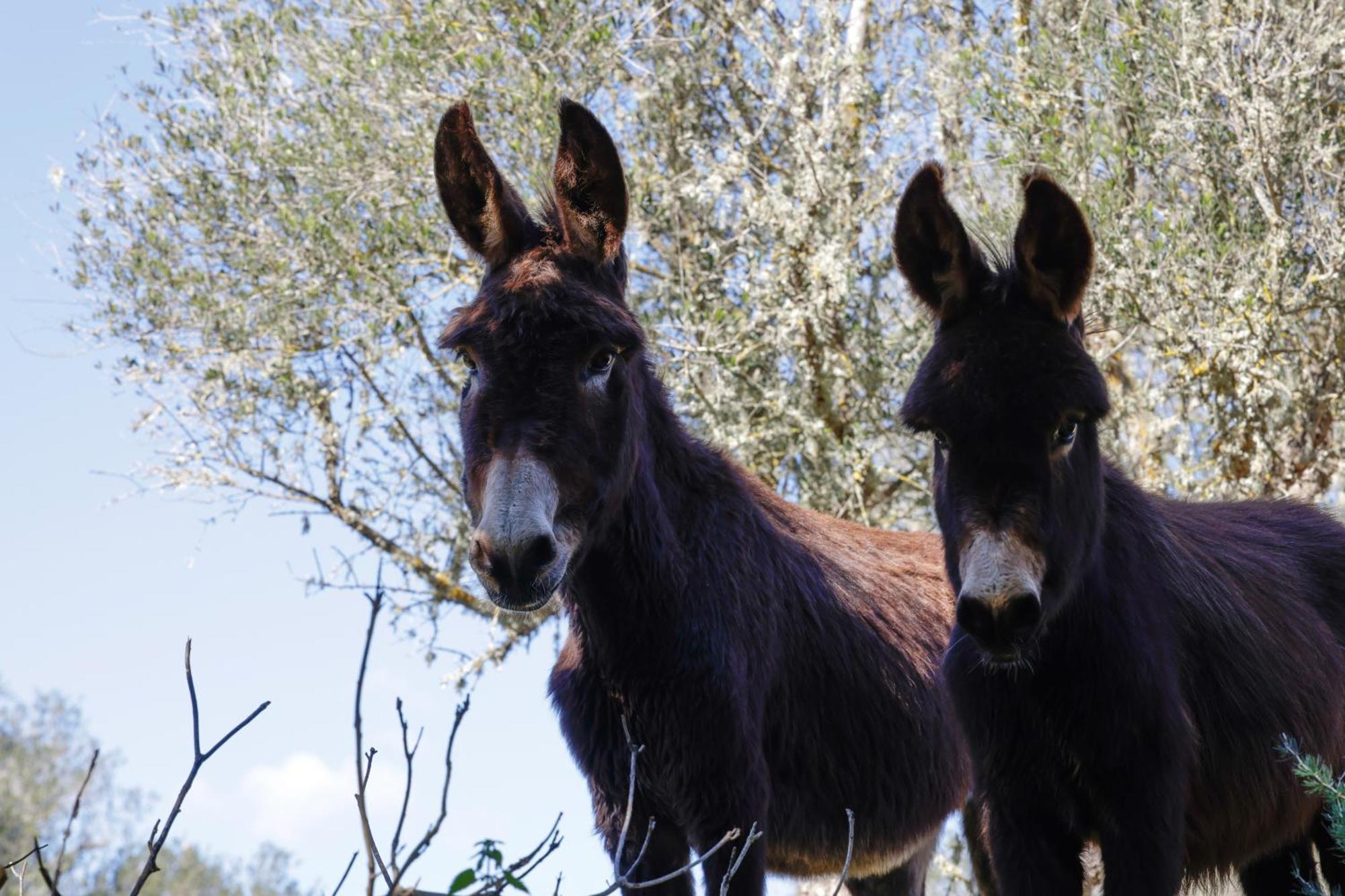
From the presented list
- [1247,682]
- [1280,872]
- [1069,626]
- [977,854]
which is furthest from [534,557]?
[977,854]

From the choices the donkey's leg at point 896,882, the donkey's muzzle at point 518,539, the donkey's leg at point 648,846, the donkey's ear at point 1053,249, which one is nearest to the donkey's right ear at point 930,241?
the donkey's ear at point 1053,249

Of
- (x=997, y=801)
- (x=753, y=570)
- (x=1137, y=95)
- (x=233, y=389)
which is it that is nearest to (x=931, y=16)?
(x=1137, y=95)

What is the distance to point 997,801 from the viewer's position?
3750 millimetres

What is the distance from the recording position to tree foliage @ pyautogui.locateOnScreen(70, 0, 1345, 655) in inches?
390

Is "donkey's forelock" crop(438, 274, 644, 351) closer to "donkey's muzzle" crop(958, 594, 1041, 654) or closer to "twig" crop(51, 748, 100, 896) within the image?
"donkey's muzzle" crop(958, 594, 1041, 654)

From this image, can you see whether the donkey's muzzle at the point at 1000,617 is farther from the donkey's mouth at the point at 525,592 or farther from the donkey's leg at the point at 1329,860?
the donkey's leg at the point at 1329,860

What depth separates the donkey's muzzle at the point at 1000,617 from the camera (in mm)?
3168

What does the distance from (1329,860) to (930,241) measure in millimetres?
2647

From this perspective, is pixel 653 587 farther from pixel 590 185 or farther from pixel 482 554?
pixel 590 185

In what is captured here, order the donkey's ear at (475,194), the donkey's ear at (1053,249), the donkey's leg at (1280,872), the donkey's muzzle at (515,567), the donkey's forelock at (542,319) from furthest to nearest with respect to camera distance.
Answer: the donkey's leg at (1280,872) → the donkey's ear at (475,194) → the donkey's forelock at (542,319) → the donkey's ear at (1053,249) → the donkey's muzzle at (515,567)

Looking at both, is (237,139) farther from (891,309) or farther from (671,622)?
(671,622)

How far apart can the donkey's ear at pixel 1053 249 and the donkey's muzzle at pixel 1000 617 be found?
39.5 inches

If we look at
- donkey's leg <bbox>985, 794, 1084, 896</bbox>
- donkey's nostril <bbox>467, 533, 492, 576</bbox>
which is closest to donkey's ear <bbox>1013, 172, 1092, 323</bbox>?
donkey's leg <bbox>985, 794, 1084, 896</bbox>

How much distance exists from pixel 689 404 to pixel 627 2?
3.58 metres
